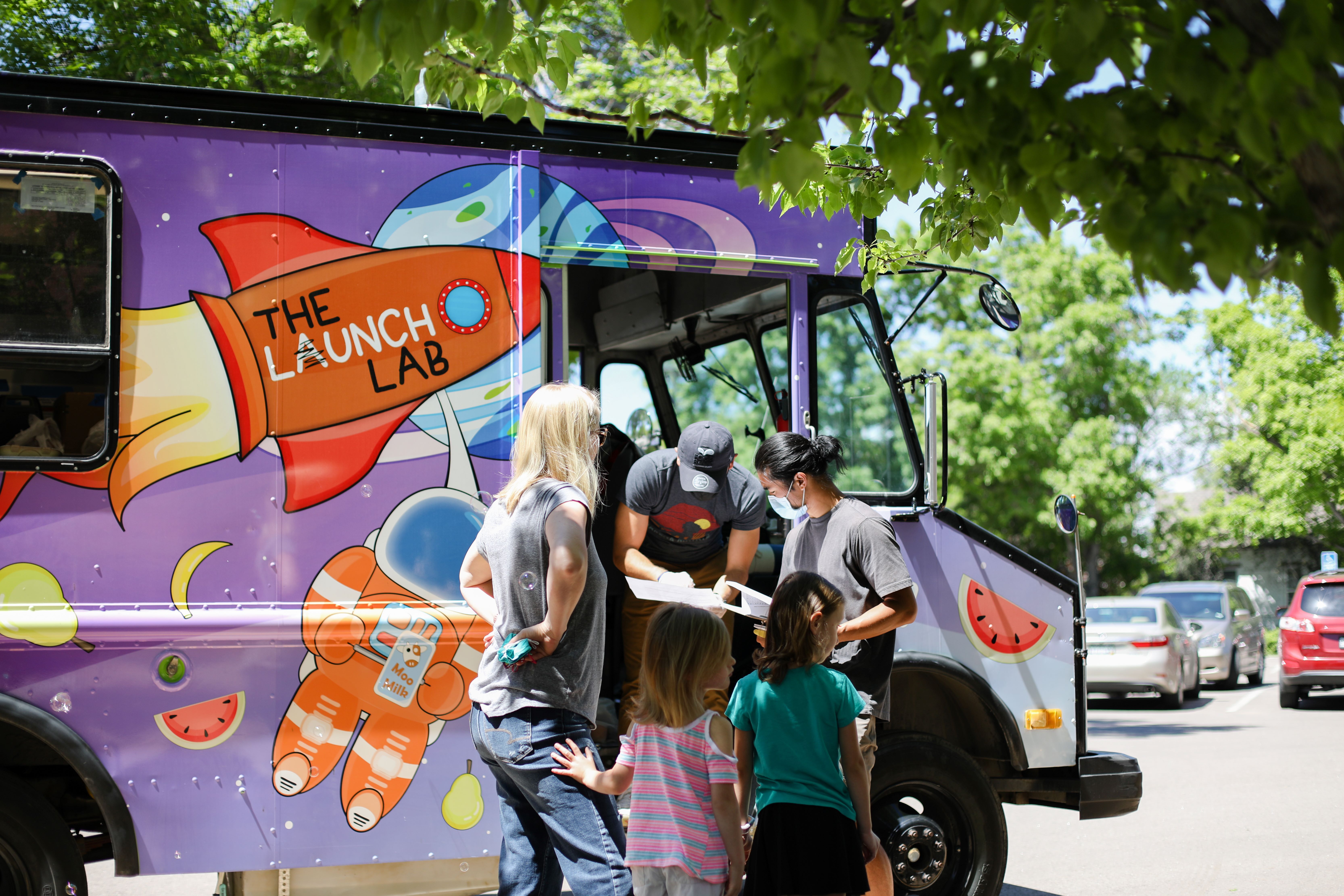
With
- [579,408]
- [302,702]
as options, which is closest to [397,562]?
[302,702]

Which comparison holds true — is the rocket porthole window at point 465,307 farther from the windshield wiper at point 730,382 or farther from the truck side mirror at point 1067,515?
the truck side mirror at point 1067,515

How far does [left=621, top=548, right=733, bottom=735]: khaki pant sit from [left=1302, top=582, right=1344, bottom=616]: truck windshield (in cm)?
1295

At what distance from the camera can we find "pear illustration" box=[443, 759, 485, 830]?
394cm

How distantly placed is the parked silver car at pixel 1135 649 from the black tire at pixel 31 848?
1303cm

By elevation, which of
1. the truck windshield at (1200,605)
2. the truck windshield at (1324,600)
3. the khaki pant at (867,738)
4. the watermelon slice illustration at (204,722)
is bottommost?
the truck windshield at (1200,605)

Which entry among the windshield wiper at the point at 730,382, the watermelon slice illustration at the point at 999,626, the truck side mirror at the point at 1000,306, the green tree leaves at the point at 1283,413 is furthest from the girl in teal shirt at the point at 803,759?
the green tree leaves at the point at 1283,413

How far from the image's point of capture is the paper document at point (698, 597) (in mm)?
3943

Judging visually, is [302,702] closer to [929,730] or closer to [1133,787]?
[929,730]

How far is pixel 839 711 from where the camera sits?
10.7 feet

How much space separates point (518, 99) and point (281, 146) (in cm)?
118

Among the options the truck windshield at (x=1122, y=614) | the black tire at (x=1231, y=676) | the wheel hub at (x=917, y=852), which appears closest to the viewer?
the wheel hub at (x=917, y=852)

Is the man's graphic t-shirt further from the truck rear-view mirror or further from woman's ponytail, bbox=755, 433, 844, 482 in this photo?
the truck rear-view mirror

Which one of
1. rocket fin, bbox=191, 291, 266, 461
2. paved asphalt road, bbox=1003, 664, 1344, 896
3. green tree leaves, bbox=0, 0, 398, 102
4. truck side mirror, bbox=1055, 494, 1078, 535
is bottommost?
paved asphalt road, bbox=1003, 664, 1344, 896

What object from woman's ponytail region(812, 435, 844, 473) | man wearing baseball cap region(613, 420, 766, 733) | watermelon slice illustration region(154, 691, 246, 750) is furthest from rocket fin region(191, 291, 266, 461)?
woman's ponytail region(812, 435, 844, 473)
